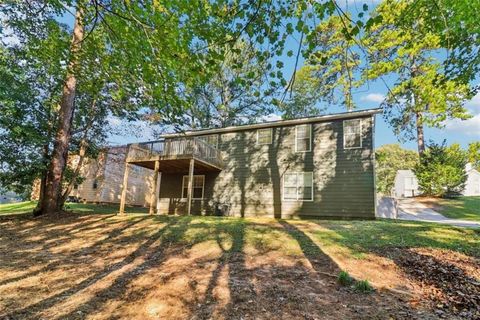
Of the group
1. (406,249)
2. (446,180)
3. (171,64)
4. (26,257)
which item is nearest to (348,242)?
(406,249)

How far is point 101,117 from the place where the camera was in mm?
15633

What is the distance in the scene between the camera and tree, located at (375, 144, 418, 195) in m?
44.5

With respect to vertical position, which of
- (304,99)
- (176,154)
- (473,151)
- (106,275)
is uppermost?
(304,99)

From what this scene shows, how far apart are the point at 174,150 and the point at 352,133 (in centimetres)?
857

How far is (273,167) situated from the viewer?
14.4m

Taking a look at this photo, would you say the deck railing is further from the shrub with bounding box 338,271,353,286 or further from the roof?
the shrub with bounding box 338,271,353,286

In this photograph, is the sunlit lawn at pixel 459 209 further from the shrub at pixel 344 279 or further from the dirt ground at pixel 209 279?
the shrub at pixel 344 279

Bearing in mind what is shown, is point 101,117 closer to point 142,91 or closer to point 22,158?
point 22,158

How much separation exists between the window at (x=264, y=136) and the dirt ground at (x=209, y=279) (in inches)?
287

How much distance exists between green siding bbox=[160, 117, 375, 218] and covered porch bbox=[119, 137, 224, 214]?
125cm

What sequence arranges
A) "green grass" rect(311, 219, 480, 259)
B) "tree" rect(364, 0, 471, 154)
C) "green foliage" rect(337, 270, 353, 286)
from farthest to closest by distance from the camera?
1. "tree" rect(364, 0, 471, 154)
2. "green grass" rect(311, 219, 480, 259)
3. "green foliage" rect(337, 270, 353, 286)

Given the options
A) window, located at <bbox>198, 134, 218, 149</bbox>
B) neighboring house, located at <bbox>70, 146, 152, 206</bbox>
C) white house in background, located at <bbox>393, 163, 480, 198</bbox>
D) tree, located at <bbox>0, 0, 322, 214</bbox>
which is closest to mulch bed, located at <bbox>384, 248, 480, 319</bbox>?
tree, located at <bbox>0, 0, 322, 214</bbox>

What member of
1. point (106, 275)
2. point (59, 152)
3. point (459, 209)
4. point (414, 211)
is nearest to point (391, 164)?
point (459, 209)

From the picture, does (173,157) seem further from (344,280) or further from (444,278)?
(444,278)
